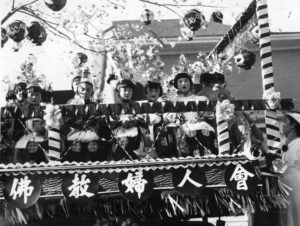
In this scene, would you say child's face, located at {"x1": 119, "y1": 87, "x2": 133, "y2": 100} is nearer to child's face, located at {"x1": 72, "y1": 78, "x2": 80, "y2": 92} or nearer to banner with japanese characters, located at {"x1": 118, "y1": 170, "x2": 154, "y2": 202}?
child's face, located at {"x1": 72, "y1": 78, "x2": 80, "y2": 92}

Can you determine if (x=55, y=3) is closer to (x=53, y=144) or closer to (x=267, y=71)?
(x=53, y=144)

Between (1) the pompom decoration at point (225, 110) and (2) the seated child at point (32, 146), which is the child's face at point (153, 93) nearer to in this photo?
(1) the pompom decoration at point (225, 110)

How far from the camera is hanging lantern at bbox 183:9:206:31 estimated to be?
7.62 m

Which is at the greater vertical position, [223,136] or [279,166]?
[223,136]

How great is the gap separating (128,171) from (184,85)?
6.67 ft

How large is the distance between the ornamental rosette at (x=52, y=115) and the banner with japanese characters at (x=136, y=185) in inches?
35.3

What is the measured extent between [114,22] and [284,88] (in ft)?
19.3

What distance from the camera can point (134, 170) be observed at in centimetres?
420

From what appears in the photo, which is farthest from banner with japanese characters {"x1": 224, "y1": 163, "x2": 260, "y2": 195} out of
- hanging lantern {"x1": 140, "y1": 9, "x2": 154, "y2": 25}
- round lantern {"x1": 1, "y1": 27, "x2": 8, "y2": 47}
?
hanging lantern {"x1": 140, "y1": 9, "x2": 154, "y2": 25}

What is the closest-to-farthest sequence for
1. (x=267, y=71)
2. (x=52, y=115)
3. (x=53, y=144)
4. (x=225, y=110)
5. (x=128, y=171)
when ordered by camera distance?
(x=128, y=171)
(x=52, y=115)
(x=53, y=144)
(x=225, y=110)
(x=267, y=71)

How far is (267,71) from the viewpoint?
496cm

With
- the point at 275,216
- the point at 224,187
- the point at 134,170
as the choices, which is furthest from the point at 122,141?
the point at 275,216

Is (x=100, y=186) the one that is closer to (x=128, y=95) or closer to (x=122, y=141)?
(x=122, y=141)

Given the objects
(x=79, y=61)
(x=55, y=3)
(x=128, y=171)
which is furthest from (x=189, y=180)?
(x=55, y=3)
